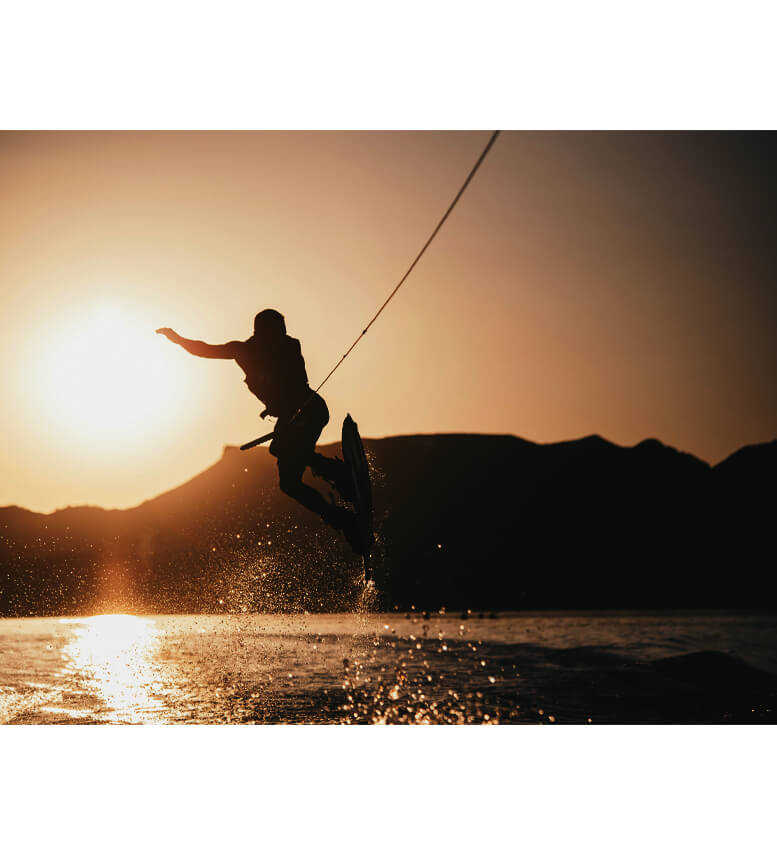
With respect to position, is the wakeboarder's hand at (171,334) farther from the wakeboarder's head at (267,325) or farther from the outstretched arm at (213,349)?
the wakeboarder's head at (267,325)

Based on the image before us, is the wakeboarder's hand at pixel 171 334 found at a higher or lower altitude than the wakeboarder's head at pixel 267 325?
lower

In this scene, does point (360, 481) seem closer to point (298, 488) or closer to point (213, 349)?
point (298, 488)

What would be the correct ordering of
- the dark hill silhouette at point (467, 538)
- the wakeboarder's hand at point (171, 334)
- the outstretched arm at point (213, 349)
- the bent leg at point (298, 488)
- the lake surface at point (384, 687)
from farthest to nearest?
1. the dark hill silhouette at point (467, 538)
2. the lake surface at point (384, 687)
3. the bent leg at point (298, 488)
4. the outstretched arm at point (213, 349)
5. the wakeboarder's hand at point (171, 334)

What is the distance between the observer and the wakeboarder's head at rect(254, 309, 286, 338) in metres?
5.85

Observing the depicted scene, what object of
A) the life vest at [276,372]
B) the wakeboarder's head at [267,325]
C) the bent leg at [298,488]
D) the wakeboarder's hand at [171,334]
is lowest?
the bent leg at [298,488]

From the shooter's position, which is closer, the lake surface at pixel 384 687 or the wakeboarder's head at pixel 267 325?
the wakeboarder's head at pixel 267 325

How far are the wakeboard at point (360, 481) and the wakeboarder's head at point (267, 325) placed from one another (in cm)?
77

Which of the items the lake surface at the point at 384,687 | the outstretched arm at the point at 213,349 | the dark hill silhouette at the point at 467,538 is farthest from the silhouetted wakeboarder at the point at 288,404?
the dark hill silhouette at the point at 467,538

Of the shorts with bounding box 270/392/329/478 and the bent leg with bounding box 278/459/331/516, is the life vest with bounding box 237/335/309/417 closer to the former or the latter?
the shorts with bounding box 270/392/329/478

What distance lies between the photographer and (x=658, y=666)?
15.3 metres

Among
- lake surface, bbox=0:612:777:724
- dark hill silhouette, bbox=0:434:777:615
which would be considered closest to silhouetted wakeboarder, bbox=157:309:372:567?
lake surface, bbox=0:612:777:724

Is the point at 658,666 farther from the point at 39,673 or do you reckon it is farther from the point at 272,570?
the point at 272,570

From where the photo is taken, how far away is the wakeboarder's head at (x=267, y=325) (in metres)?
5.85

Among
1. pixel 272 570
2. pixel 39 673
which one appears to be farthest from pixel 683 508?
pixel 39 673
